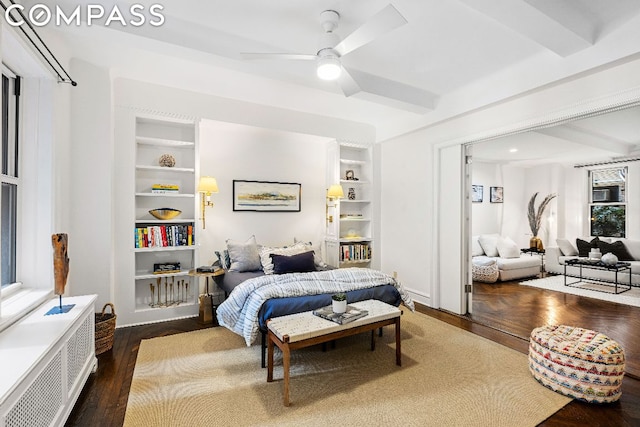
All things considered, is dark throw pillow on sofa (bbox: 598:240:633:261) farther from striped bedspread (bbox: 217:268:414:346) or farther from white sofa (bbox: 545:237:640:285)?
striped bedspread (bbox: 217:268:414:346)

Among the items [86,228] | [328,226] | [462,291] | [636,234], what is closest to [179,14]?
Result: [86,228]

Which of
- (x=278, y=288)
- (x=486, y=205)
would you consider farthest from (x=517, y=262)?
(x=278, y=288)

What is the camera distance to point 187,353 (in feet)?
9.62

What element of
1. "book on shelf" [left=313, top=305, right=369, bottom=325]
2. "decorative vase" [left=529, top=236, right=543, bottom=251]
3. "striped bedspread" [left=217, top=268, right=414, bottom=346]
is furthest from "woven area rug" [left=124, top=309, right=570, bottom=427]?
"decorative vase" [left=529, top=236, right=543, bottom=251]

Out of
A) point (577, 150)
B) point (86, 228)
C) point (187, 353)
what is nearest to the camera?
point (187, 353)

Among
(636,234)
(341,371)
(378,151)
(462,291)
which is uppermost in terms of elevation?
(378,151)

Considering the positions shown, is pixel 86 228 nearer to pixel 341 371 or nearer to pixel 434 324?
pixel 341 371

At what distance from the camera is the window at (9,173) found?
239cm

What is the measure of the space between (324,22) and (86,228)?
297 cm

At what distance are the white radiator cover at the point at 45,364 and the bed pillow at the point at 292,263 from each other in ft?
6.15

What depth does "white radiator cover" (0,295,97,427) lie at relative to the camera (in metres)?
1.40

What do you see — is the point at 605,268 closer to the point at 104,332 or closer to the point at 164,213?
the point at 164,213

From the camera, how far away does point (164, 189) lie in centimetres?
380

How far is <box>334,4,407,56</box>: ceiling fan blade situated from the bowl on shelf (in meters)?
2.69
